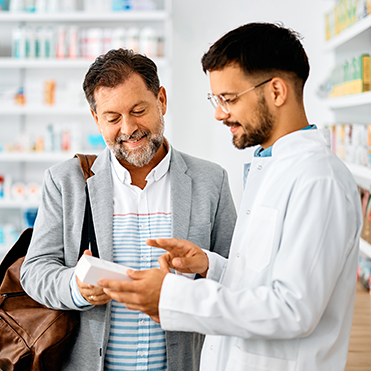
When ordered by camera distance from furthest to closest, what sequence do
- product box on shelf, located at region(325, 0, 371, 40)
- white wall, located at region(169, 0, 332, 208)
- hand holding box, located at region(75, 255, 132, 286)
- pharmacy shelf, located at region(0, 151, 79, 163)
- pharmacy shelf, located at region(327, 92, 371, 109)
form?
white wall, located at region(169, 0, 332, 208) → pharmacy shelf, located at region(0, 151, 79, 163) → product box on shelf, located at region(325, 0, 371, 40) → pharmacy shelf, located at region(327, 92, 371, 109) → hand holding box, located at region(75, 255, 132, 286)

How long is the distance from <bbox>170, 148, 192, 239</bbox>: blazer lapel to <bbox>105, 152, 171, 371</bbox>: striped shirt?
0.11ft

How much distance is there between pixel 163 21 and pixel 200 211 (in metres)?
3.14

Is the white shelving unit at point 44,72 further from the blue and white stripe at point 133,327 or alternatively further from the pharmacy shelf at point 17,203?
the blue and white stripe at point 133,327

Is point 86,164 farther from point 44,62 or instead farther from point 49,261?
point 44,62

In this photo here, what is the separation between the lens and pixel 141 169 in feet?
5.11

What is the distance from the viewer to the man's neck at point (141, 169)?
1533 mm

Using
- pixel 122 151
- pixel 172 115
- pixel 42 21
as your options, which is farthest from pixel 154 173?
pixel 42 21

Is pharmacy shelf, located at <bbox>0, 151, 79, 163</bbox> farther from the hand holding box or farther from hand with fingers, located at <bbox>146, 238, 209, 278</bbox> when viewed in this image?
the hand holding box

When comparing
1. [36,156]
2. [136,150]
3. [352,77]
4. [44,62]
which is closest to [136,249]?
[136,150]

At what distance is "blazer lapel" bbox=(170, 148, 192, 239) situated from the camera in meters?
1.43

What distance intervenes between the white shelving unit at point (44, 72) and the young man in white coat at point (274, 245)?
2.97 metres

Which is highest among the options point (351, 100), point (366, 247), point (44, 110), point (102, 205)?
point (44, 110)

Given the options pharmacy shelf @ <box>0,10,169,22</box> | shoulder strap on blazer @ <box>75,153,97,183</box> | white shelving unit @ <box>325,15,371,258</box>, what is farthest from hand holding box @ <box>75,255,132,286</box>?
pharmacy shelf @ <box>0,10,169,22</box>

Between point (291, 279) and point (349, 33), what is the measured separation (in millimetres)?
2661
